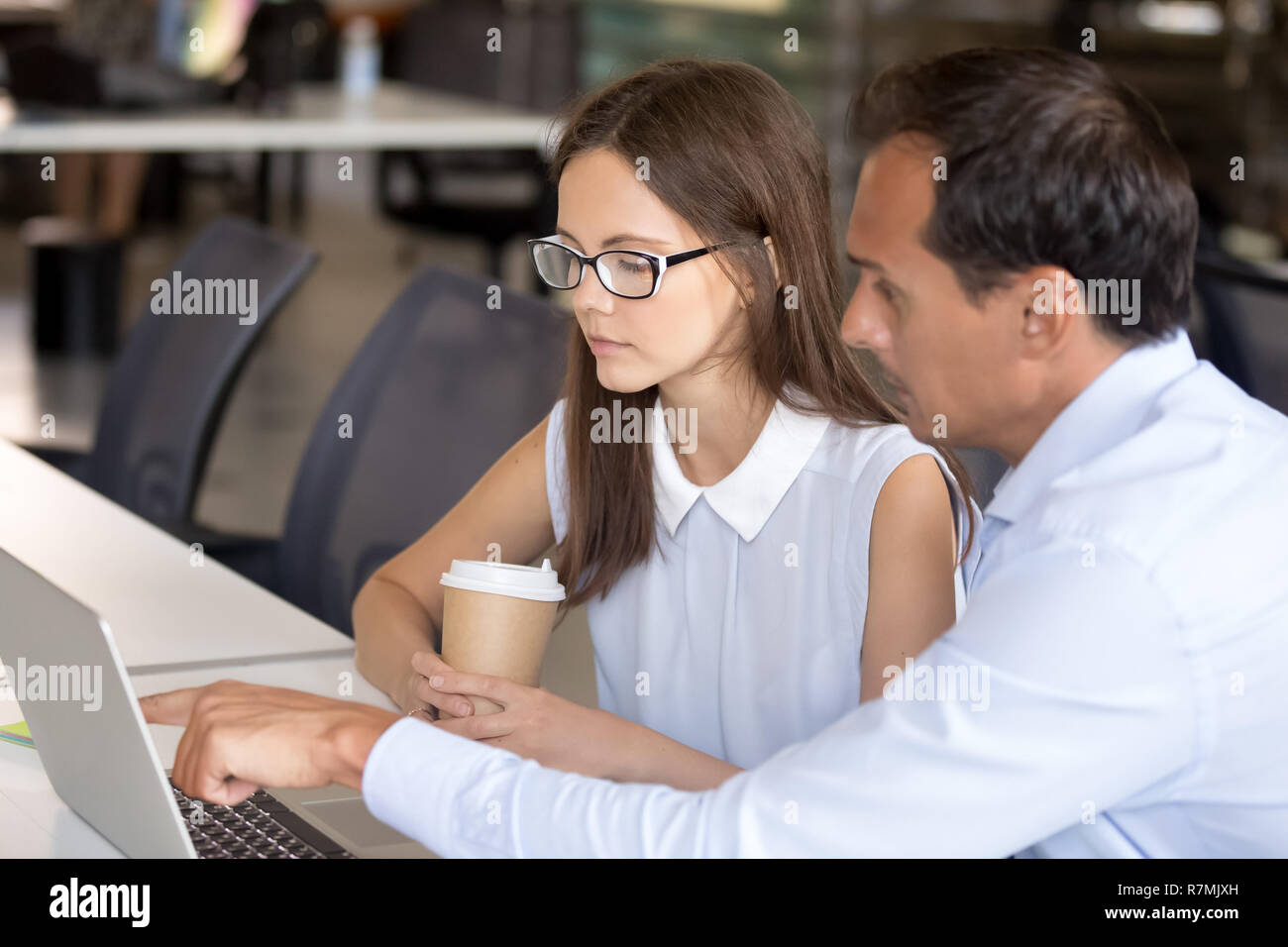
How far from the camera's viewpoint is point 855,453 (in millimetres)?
1471

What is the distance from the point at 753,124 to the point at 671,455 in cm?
34

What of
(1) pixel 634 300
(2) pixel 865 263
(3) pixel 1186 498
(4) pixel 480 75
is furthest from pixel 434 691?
(4) pixel 480 75

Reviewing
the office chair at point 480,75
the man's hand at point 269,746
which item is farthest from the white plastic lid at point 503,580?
the office chair at point 480,75

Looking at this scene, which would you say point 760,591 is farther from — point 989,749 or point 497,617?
point 989,749

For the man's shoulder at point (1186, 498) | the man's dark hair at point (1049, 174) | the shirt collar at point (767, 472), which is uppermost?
the man's dark hair at point (1049, 174)

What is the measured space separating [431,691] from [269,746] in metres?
0.22

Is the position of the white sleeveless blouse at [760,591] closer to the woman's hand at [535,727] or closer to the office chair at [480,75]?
the woman's hand at [535,727]

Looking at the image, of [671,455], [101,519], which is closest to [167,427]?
[101,519]

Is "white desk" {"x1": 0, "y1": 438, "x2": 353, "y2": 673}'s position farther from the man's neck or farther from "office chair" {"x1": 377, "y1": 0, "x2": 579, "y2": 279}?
"office chair" {"x1": 377, "y1": 0, "x2": 579, "y2": 279}

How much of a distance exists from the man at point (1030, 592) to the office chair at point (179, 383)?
1.40 m

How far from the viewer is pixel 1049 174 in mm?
980

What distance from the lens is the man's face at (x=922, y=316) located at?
1.04 m

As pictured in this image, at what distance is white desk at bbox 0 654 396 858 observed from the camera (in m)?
1.15
